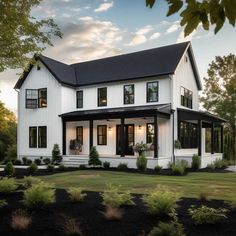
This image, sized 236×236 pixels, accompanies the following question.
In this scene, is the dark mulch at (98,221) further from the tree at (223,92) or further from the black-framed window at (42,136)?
the tree at (223,92)

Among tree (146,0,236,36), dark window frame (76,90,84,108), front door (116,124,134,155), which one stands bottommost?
front door (116,124,134,155)

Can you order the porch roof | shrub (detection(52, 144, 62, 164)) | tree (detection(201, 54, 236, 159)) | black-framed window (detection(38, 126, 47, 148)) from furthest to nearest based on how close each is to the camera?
tree (detection(201, 54, 236, 159)), black-framed window (detection(38, 126, 47, 148)), shrub (detection(52, 144, 62, 164)), the porch roof

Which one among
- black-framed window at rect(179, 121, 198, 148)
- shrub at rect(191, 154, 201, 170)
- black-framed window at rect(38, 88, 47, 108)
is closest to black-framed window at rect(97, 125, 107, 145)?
black-framed window at rect(38, 88, 47, 108)

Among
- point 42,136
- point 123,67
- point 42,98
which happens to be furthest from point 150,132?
point 42,98

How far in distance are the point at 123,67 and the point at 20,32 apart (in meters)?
12.6

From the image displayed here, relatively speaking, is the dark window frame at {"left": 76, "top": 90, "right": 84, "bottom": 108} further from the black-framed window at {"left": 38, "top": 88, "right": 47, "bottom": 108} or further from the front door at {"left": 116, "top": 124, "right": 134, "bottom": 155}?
the front door at {"left": 116, "top": 124, "right": 134, "bottom": 155}

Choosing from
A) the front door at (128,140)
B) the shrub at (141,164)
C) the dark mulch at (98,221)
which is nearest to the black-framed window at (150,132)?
the front door at (128,140)

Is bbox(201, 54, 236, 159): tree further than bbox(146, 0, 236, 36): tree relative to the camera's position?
Yes

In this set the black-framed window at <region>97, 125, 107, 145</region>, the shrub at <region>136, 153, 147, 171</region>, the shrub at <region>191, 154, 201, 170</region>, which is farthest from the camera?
the black-framed window at <region>97, 125, 107, 145</region>

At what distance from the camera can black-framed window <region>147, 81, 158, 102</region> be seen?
934 inches

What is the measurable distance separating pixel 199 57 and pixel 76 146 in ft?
46.1

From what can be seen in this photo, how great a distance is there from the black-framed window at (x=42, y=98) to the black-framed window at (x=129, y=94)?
702cm

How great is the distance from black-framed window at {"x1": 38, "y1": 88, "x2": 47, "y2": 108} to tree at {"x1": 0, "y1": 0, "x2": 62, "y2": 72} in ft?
36.7

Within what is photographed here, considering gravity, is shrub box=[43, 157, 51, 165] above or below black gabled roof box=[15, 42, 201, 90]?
below
